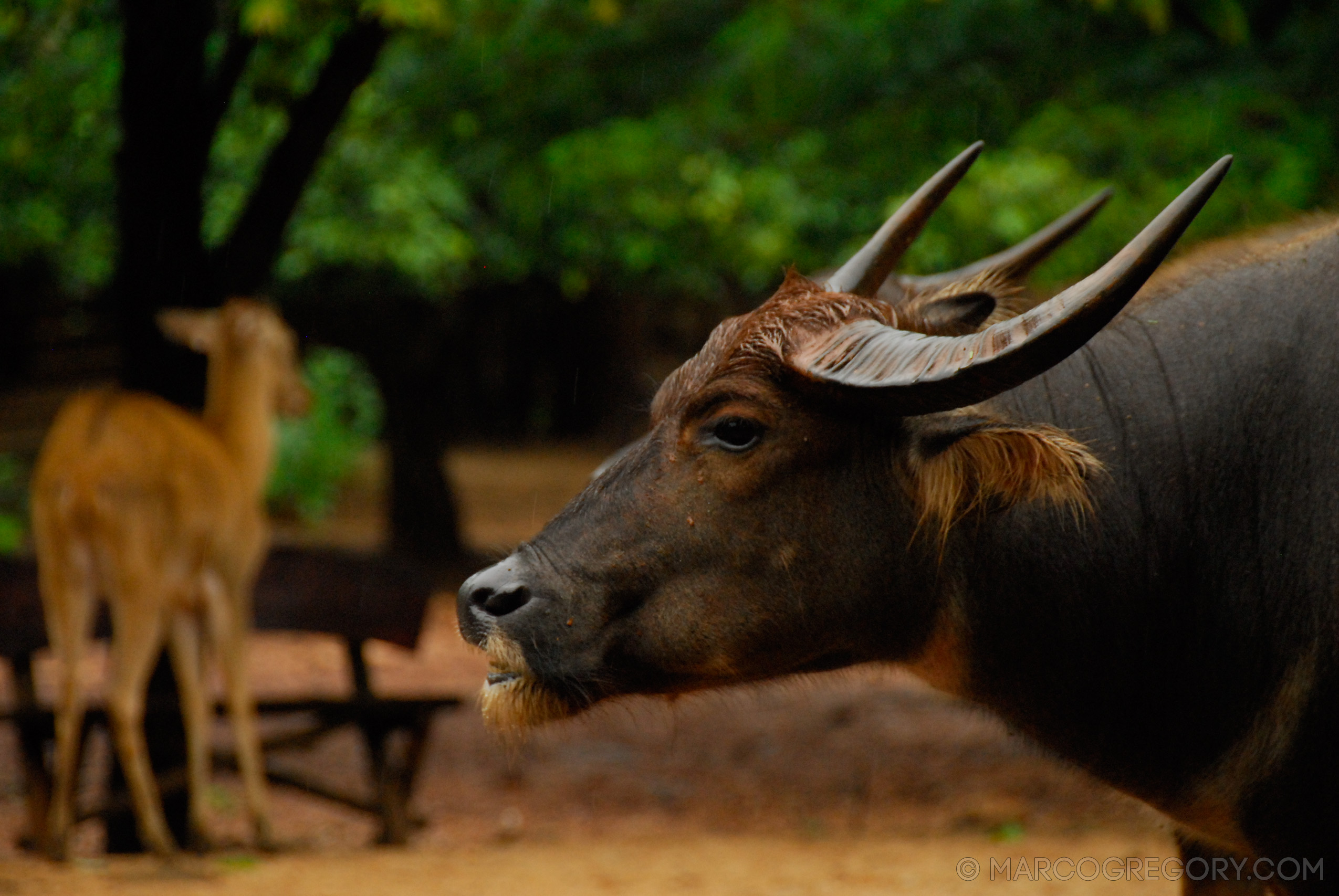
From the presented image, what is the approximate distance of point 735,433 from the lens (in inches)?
123

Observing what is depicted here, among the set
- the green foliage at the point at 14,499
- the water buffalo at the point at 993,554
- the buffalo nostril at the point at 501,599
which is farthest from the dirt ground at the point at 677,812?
the green foliage at the point at 14,499

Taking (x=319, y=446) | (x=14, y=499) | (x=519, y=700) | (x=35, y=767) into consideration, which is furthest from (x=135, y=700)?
(x=319, y=446)

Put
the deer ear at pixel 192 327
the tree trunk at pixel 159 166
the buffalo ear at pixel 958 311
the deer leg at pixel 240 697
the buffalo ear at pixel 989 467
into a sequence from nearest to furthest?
the buffalo ear at pixel 989 467 < the buffalo ear at pixel 958 311 < the tree trunk at pixel 159 166 < the deer ear at pixel 192 327 < the deer leg at pixel 240 697

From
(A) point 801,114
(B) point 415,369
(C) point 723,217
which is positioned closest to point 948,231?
(A) point 801,114

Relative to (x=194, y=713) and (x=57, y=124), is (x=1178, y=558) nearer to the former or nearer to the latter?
(x=194, y=713)

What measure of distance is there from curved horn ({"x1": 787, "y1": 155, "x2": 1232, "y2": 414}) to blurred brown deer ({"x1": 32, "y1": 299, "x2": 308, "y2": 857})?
4984mm

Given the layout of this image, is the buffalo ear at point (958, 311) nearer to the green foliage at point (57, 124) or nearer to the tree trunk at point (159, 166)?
the green foliage at point (57, 124)

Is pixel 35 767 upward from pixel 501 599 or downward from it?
downward

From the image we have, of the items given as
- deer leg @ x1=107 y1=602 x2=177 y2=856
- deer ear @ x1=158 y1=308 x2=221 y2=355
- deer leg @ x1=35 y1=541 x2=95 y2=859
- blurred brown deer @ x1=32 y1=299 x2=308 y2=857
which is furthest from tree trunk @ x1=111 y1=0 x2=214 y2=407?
deer leg @ x1=107 y1=602 x2=177 y2=856

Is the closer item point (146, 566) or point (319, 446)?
point (146, 566)

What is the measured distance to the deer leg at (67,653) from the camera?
6812 mm

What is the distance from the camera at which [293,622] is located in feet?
26.0

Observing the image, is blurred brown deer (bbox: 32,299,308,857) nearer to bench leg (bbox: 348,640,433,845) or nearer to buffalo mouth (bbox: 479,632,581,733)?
bench leg (bbox: 348,640,433,845)

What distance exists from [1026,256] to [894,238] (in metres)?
0.43
